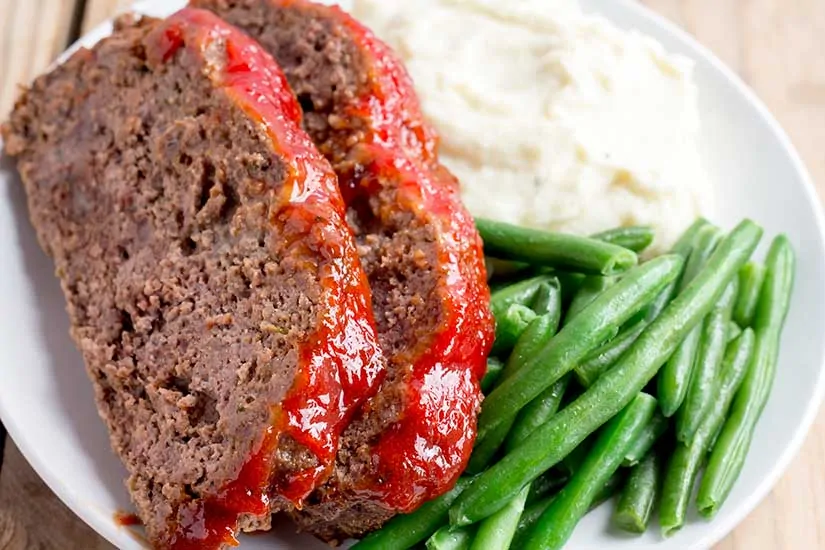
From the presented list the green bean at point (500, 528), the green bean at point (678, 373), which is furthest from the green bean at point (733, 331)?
the green bean at point (500, 528)

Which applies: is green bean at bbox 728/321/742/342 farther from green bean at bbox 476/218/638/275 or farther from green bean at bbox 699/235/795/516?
green bean at bbox 476/218/638/275

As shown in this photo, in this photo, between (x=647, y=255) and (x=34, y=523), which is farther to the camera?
(x=647, y=255)

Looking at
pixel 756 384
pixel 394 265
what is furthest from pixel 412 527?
pixel 756 384

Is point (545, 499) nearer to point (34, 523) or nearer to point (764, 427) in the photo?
point (764, 427)

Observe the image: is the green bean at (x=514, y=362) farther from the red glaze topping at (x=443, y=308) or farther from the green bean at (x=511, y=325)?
the red glaze topping at (x=443, y=308)

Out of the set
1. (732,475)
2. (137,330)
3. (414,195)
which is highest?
(414,195)

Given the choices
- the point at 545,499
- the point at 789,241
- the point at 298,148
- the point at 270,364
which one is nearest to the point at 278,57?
the point at 298,148

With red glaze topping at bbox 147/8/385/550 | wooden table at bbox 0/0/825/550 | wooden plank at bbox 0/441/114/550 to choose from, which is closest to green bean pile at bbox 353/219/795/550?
red glaze topping at bbox 147/8/385/550
